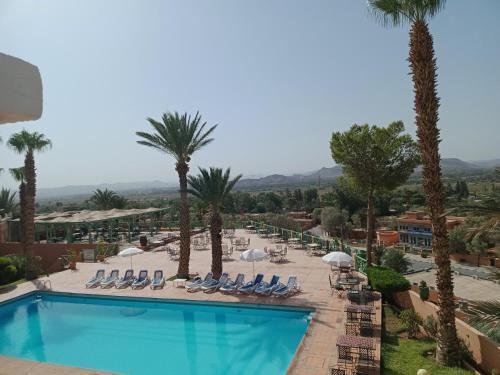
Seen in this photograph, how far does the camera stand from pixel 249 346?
1105cm

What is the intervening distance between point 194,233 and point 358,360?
24910 mm

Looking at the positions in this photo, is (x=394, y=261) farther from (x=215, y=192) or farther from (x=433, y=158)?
(x=433, y=158)

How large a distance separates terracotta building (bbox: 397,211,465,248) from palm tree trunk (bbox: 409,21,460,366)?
39.1m

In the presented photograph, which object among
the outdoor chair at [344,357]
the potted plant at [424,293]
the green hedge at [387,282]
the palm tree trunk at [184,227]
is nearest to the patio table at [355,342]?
the outdoor chair at [344,357]

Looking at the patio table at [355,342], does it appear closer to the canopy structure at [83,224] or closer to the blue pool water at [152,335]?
the blue pool water at [152,335]

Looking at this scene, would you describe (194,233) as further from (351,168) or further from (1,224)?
(351,168)

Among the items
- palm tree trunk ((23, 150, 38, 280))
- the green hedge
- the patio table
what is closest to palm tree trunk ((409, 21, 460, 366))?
the patio table

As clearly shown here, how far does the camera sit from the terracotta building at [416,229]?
4466 cm

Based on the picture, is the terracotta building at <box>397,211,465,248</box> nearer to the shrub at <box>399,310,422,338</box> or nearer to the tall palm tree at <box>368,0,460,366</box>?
the shrub at <box>399,310,422,338</box>

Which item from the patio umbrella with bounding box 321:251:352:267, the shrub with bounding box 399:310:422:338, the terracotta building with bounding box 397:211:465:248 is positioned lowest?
the terracotta building with bounding box 397:211:465:248

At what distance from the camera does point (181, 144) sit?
17.4 metres

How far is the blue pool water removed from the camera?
33.4 feet

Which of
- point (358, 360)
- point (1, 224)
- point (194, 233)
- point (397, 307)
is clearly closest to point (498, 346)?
point (358, 360)

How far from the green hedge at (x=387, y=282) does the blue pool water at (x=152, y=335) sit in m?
3.04
